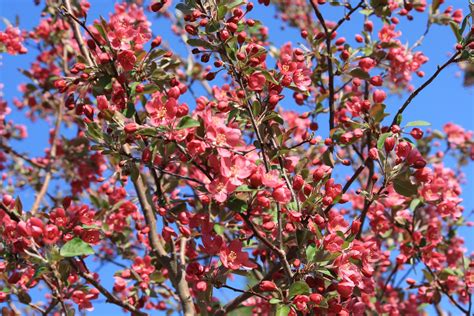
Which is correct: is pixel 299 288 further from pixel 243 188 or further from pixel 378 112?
pixel 378 112

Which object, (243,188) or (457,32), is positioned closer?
(243,188)

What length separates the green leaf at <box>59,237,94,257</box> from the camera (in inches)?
76.9

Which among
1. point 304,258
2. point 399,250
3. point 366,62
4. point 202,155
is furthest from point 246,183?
point 399,250

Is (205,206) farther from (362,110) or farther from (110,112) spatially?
(362,110)

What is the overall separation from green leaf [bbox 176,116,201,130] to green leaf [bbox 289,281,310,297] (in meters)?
Result: 0.66

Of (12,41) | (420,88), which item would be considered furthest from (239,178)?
(12,41)

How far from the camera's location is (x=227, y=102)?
2119 mm

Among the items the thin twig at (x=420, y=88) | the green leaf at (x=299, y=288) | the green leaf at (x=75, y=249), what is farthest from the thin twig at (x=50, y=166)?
the thin twig at (x=420, y=88)

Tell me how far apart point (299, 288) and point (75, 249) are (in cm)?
85

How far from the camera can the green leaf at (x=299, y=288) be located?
181cm

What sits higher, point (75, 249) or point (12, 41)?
point (12, 41)

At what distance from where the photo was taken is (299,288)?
1819 millimetres

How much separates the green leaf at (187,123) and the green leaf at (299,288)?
0.66 metres

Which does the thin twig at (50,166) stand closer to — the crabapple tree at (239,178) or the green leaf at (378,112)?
the crabapple tree at (239,178)
